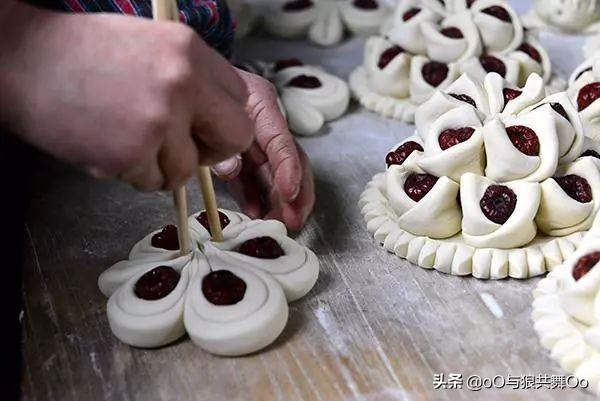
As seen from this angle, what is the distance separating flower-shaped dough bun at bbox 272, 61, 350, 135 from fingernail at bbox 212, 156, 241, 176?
395 millimetres

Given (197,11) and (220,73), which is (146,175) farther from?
(197,11)

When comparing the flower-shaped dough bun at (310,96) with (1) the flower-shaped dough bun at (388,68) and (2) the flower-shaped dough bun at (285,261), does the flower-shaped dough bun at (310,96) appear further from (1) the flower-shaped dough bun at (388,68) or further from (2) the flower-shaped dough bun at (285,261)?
(2) the flower-shaped dough bun at (285,261)

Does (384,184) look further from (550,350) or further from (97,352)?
(97,352)

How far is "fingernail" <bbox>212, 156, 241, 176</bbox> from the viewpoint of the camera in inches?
56.0

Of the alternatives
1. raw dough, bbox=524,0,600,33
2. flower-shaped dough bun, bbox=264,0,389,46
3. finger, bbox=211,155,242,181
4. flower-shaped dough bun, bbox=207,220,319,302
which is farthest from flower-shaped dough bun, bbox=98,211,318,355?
raw dough, bbox=524,0,600,33

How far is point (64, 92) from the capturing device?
2.95ft

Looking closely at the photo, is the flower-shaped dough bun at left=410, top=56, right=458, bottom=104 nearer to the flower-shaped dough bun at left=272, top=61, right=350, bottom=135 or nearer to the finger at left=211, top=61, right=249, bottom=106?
the flower-shaped dough bun at left=272, top=61, right=350, bottom=135

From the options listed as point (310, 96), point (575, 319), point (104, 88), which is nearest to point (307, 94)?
point (310, 96)

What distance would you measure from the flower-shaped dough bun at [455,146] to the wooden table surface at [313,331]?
18 centimetres

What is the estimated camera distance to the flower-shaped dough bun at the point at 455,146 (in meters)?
1.33

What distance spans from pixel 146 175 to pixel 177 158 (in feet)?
0.14

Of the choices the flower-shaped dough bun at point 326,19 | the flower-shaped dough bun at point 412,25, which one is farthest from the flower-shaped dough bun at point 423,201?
the flower-shaped dough bun at point 326,19

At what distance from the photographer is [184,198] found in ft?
3.96

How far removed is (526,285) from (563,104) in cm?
32
